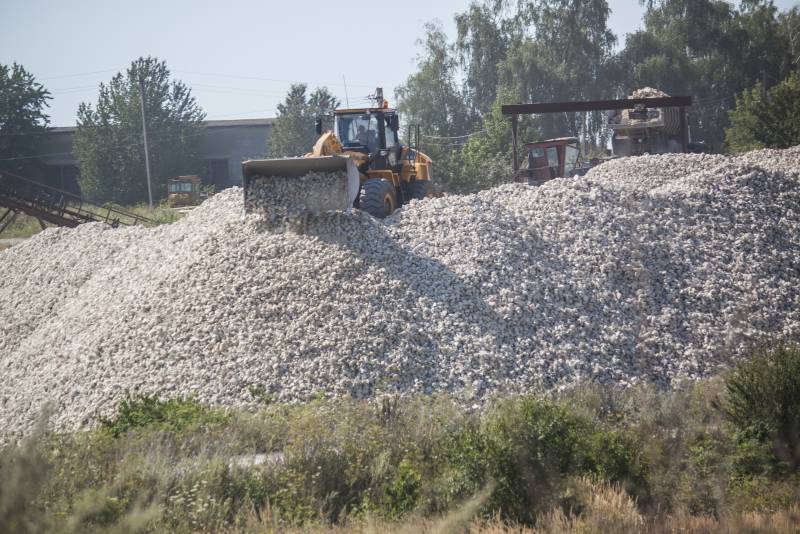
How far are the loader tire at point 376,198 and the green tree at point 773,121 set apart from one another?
1510 centimetres

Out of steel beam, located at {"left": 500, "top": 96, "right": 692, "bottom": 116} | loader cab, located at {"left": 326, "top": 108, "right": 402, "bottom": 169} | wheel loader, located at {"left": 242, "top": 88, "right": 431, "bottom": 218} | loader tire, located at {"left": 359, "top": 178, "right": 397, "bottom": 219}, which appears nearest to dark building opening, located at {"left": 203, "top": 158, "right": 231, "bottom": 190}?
steel beam, located at {"left": 500, "top": 96, "right": 692, "bottom": 116}

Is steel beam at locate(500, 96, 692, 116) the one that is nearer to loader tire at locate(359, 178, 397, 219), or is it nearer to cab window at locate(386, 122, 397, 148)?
cab window at locate(386, 122, 397, 148)

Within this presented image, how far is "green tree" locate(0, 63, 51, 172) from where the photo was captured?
42250 millimetres

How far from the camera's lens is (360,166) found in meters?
14.7

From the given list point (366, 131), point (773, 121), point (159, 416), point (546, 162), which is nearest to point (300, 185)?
point (366, 131)

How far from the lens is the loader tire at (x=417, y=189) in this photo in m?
15.8

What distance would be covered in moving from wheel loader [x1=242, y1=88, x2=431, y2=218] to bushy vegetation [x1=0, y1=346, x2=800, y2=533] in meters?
5.13

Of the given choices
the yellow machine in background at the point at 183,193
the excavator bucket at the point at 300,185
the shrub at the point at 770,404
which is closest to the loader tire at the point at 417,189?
the excavator bucket at the point at 300,185

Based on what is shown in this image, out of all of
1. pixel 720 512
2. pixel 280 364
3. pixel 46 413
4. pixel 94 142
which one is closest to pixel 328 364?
pixel 280 364

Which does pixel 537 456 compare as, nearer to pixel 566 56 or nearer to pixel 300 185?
pixel 300 185

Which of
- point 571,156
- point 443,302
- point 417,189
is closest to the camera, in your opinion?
point 443,302

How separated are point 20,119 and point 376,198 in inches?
1456

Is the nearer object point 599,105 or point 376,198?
point 376,198

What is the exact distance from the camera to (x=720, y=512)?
573 centimetres
